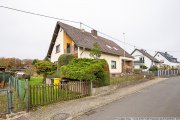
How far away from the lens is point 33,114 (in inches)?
399

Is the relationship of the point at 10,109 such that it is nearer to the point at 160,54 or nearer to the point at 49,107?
the point at 49,107

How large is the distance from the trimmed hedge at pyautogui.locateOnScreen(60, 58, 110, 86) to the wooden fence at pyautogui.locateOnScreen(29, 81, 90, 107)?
1.98 feet

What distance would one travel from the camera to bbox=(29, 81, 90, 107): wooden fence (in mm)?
11253

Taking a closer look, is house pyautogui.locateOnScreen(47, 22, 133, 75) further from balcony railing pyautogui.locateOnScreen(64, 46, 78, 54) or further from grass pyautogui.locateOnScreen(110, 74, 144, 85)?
grass pyautogui.locateOnScreen(110, 74, 144, 85)

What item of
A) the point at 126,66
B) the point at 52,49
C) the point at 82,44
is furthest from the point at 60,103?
the point at 126,66

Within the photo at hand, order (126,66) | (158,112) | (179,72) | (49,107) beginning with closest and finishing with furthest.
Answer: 1. (158,112)
2. (49,107)
3. (126,66)
4. (179,72)

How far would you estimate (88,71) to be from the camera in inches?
611

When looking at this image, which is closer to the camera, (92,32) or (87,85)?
(87,85)

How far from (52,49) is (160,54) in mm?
52798

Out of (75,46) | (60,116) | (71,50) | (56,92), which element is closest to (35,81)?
(71,50)

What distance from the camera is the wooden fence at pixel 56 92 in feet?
36.9

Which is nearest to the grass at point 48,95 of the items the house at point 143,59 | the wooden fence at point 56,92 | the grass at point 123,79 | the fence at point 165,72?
the wooden fence at point 56,92

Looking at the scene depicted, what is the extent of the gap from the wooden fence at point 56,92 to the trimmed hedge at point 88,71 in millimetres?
602

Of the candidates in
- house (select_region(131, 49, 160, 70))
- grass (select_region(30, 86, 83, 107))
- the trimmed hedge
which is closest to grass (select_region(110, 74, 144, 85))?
the trimmed hedge
